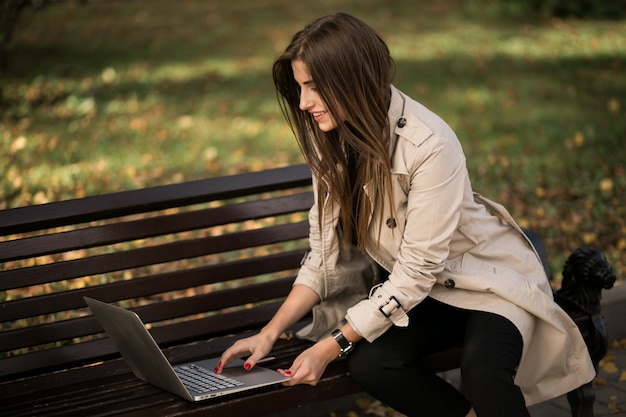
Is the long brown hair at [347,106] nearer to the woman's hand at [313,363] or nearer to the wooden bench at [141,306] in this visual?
the woman's hand at [313,363]

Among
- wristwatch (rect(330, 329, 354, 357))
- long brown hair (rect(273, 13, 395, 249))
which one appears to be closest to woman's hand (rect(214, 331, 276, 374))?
wristwatch (rect(330, 329, 354, 357))

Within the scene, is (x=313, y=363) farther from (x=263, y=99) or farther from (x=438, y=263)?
(x=263, y=99)

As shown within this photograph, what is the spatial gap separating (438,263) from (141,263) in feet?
4.03

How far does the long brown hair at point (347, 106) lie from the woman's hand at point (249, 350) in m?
0.49

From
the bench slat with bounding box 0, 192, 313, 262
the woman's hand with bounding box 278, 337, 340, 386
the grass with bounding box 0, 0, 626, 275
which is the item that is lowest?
the grass with bounding box 0, 0, 626, 275

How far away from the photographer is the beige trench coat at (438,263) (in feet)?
11.1

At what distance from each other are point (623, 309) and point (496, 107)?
5.13m

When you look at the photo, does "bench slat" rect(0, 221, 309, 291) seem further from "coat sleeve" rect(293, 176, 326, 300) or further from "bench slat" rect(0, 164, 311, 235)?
"coat sleeve" rect(293, 176, 326, 300)

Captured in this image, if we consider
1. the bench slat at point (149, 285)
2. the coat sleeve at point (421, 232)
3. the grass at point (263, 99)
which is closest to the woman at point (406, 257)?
the coat sleeve at point (421, 232)

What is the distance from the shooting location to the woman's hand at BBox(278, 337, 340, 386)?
3.33 m

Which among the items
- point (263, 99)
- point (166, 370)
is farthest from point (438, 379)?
point (263, 99)

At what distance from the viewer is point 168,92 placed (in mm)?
10766

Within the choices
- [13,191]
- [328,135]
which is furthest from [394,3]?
[328,135]

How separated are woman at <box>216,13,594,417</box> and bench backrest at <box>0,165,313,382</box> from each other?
1.59ft
